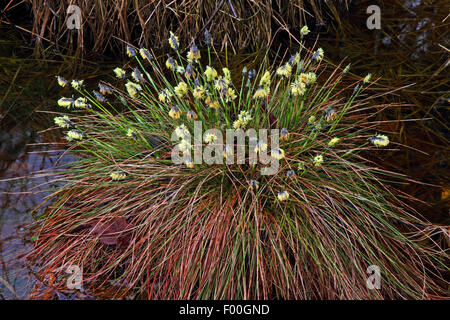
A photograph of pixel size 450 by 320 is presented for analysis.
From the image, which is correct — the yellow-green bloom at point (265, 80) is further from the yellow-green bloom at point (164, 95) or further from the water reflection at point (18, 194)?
the water reflection at point (18, 194)

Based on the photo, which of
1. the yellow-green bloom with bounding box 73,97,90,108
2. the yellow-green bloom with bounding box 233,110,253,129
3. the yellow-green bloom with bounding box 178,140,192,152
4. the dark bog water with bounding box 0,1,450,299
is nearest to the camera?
the yellow-green bloom with bounding box 178,140,192,152

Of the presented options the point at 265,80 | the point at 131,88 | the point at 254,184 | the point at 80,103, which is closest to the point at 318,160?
the point at 254,184

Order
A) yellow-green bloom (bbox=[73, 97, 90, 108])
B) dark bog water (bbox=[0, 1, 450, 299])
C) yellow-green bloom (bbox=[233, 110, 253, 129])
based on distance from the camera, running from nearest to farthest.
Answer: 1. yellow-green bloom (bbox=[233, 110, 253, 129])
2. yellow-green bloom (bbox=[73, 97, 90, 108])
3. dark bog water (bbox=[0, 1, 450, 299])

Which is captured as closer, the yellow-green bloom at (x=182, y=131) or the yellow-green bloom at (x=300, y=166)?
the yellow-green bloom at (x=182, y=131)

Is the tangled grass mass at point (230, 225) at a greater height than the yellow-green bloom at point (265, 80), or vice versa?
the yellow-green bloom at point (265, 80)

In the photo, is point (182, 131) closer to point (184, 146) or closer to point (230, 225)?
point (184, 146)

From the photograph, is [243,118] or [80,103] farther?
[80,103]

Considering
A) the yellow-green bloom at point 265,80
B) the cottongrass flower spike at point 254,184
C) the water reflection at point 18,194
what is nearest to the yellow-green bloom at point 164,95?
the yellow-green bloom at point 265,80

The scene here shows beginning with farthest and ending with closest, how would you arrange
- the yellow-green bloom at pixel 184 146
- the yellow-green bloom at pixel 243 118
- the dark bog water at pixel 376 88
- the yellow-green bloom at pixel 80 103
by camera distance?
1. the dark bog water at pixel 376 88
2. the yellow-green bloom at pixel 80 103
3. the yellow-green bloom at pixel 243 118
4. the yellow-green bloom at pixel 184 146

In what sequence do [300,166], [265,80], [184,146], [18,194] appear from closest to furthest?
[184,146] → [265,80] → [300,166] → [18,194]

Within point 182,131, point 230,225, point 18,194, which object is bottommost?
point 230,225

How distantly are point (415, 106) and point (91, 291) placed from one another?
254cm

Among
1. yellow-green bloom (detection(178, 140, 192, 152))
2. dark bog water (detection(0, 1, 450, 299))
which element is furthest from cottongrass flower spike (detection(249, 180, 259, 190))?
dark bog water (detection(0, 1, 450, 299))

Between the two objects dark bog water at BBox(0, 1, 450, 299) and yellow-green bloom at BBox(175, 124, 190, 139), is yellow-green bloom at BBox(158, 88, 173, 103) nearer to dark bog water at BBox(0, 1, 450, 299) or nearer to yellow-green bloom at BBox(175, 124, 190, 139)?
yellow-green bloom at BBox(175, 124, 190, 139)
